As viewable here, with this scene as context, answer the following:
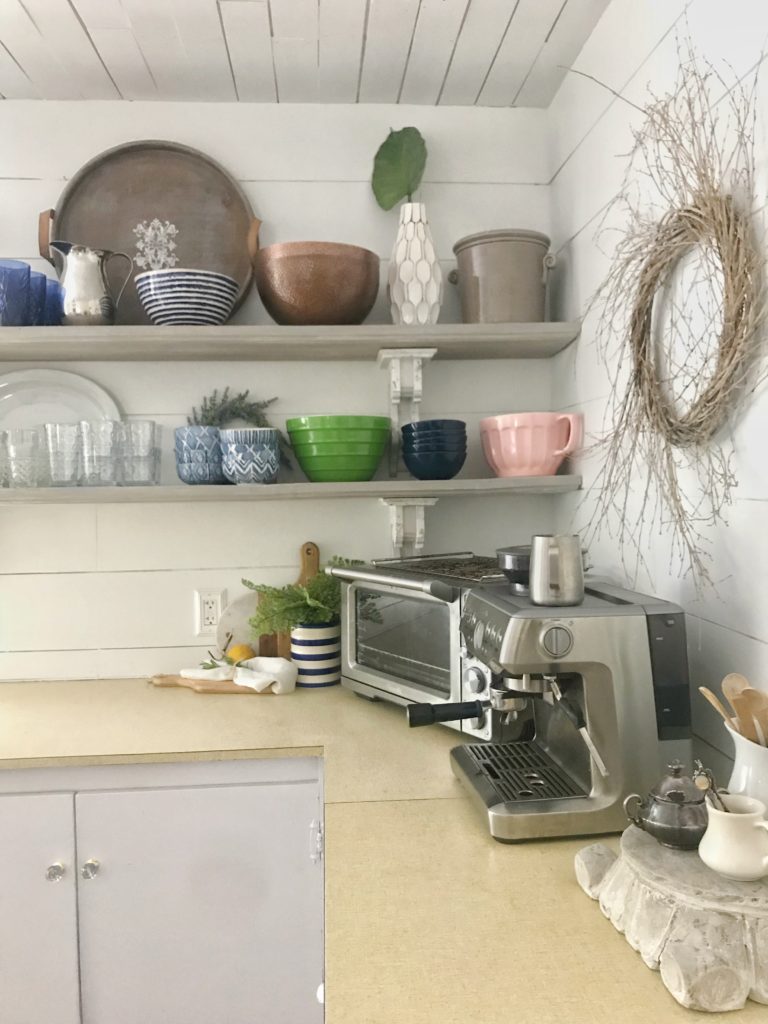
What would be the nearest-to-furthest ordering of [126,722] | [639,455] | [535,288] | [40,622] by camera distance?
1. [639,455]
2. [126,722]
3. [535,288]
4. [40,622]

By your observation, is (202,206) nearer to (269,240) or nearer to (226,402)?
(269,240)

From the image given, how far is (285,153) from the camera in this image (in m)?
1.99

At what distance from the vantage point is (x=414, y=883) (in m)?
0.99

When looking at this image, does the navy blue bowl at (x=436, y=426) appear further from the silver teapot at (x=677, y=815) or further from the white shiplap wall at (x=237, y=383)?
the silver teapot at (x=677, y=815)

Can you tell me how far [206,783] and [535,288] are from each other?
1253 millimetres

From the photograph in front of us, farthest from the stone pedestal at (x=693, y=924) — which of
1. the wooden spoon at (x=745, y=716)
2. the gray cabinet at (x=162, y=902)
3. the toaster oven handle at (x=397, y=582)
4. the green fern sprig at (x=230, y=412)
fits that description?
the green fern sprig at (x=230, y=412)

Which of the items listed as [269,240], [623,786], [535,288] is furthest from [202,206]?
[623,786]

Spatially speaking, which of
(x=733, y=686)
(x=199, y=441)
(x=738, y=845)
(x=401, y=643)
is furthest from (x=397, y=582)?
(x=738, y=845)

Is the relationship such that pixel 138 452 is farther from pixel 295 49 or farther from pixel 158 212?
pixel 295 49

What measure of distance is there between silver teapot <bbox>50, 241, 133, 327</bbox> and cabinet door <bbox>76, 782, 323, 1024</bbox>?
0.97 metres

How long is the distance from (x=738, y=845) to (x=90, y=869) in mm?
1145

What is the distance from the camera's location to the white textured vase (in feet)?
5.99

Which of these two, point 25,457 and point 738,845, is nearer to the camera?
point 738,845

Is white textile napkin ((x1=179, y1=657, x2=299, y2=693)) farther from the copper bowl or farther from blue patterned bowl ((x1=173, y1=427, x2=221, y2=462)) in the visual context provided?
the copper bowl
